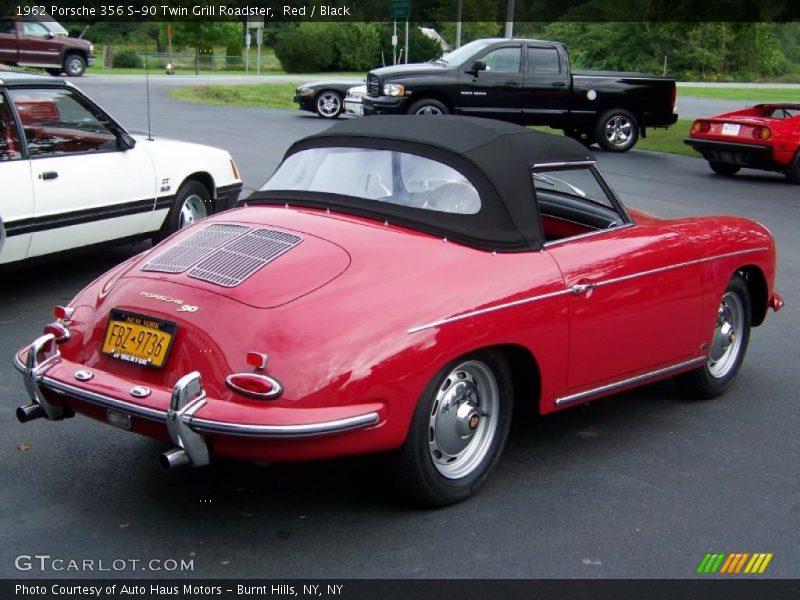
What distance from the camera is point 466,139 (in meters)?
5.02

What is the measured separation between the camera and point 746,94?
39.6 metres

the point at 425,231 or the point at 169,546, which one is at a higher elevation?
the point at 425,231

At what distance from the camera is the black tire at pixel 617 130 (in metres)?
19.4

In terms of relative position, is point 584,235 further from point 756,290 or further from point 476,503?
point 756,290

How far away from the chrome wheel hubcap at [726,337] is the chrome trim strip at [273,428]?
2.84 m

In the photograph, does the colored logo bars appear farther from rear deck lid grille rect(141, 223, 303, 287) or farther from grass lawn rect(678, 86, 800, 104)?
grass lawn rect(678, 86, 800, 104)

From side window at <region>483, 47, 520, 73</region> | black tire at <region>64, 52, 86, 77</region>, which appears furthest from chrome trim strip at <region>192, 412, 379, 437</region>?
black tire at <region>64, 52, 86, 77</region>

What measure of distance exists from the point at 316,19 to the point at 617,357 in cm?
5166

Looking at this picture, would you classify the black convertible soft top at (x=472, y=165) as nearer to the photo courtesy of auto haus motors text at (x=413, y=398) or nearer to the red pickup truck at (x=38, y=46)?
the photo courtesy of auto haus motors text at (x=413, y=398)

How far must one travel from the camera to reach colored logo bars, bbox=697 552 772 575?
157 inches

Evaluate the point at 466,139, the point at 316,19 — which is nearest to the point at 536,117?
the point at 466,139

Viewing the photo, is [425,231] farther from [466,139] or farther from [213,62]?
[213,62]

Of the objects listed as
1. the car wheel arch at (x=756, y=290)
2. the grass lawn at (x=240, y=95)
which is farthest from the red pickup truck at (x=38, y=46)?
the car wheel arch at (x=756, y=290)
